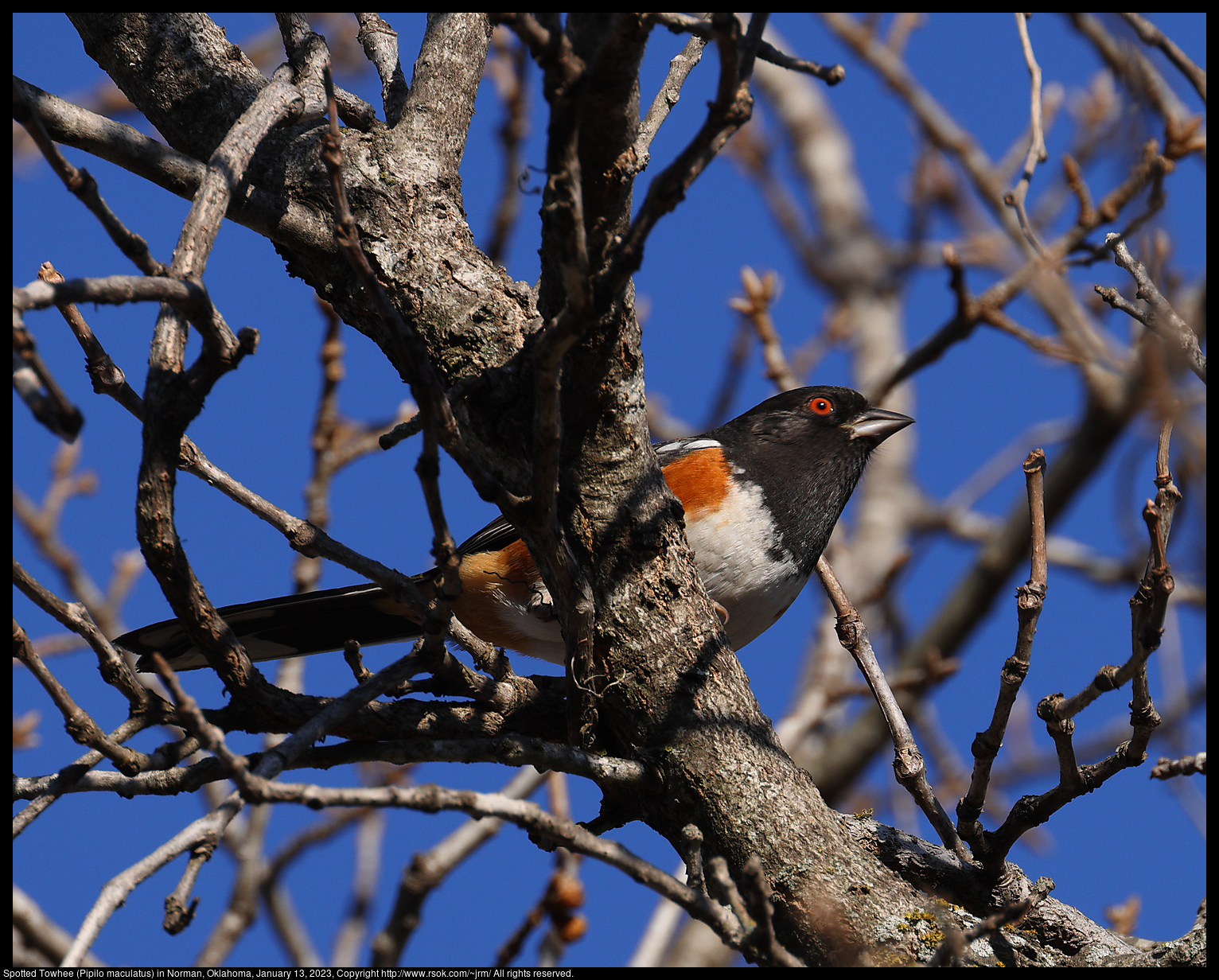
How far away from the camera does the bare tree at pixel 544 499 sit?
136 centimetres

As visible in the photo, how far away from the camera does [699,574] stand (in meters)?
2.89

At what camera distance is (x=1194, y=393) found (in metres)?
2.25

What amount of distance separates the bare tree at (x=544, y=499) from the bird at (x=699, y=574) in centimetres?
42

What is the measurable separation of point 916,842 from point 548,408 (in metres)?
1.30

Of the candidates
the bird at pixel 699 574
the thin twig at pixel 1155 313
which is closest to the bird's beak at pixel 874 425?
the bird at pixel 699 574

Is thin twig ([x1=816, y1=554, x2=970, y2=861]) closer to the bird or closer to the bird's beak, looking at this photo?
the bird

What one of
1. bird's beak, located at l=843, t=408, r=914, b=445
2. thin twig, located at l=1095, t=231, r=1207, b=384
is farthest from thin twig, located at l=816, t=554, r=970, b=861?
bird's beak, located at l=843, t=408, r=914, b=445

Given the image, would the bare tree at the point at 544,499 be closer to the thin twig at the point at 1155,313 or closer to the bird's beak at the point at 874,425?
the thin twig at the point at 1155,313

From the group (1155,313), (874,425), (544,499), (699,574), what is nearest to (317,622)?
(699,574)

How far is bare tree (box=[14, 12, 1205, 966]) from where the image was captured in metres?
1.36

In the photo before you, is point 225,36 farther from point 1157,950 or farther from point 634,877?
point 1157,950

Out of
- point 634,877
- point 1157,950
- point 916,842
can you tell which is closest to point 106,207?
point 634,877

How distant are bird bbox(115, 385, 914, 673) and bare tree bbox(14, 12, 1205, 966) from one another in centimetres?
42

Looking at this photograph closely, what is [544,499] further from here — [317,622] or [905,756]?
[317,622]
